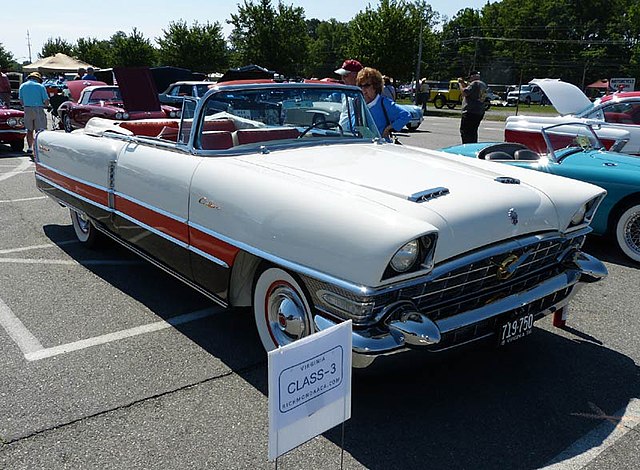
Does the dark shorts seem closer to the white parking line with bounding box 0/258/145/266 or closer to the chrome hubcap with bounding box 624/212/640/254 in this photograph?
the white parking line with bounding box 0/258/145/266

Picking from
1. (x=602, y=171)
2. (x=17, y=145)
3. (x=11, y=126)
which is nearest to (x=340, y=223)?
(x=602, y=171)

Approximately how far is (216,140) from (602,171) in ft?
12.3

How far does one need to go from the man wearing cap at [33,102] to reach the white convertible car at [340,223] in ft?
28.2

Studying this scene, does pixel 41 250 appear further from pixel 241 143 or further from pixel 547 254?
pixel 547 254

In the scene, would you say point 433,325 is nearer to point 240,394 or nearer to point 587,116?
point 240,394

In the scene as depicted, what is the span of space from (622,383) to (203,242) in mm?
2465

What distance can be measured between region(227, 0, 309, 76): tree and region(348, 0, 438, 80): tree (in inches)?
156

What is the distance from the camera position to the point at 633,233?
5.46m

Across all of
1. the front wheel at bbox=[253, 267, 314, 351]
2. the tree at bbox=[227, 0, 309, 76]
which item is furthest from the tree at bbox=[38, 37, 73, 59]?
the front wheel at bbox=[253, 267, 314, 351]

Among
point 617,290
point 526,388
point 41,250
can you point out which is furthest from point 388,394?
point 41,250

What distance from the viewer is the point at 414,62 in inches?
1412

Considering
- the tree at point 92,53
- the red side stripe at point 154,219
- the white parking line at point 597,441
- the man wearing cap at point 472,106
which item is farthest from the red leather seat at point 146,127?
the tree at point 92,53

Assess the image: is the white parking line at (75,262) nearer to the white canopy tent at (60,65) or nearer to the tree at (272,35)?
the tree at (272,35)

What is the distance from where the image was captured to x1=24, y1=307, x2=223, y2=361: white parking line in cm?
350
